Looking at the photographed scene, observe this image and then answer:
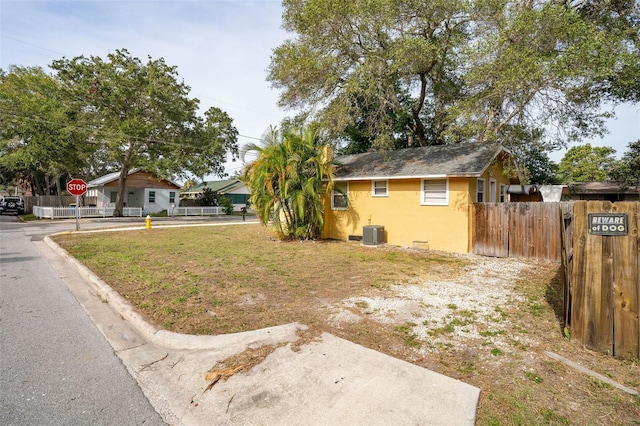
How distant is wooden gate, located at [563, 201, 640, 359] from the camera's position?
10.7ft

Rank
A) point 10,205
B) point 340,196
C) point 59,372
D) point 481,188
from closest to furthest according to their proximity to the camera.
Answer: point 59,372, point 481,188, point 340,196, point 10,205

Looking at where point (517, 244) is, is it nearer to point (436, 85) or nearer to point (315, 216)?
point (315, 216)

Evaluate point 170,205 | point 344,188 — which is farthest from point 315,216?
point 170,205

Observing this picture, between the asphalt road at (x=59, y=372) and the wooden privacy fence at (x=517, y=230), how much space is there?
9.99 metres

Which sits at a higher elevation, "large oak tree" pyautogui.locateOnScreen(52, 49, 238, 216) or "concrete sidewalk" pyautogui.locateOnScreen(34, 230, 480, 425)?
"large oak tree" pyautogui.locateOnScreen(52, 49, 238, 216)

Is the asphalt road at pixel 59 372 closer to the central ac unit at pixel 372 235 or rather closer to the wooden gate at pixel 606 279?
the wooden gate at pixel 606 279

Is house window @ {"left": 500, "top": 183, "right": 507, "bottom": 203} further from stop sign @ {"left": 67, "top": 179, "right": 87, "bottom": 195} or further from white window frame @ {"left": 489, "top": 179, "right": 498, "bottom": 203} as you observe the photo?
stop sign @ {"left": 67, "top": 179, "right": 87, "bottom": 195}

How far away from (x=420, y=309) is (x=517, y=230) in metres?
6.52

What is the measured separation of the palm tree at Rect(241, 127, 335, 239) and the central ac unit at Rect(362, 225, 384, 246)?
175 centimetres

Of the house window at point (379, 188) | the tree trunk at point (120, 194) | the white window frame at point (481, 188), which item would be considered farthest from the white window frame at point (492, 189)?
the tree trunk at point (120, 194)

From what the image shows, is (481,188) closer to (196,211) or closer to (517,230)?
(517,230)

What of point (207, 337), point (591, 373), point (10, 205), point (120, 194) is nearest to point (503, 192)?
point (591, 373)

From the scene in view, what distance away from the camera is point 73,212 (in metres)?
26.8

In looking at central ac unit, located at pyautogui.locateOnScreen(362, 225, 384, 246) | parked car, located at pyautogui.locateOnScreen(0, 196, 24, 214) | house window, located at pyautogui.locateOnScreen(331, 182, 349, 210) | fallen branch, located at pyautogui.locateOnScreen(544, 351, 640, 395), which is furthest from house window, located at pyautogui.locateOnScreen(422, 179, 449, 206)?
parked car, located at pyautogui.locateOnScreen(0, 196, 24, 214)
